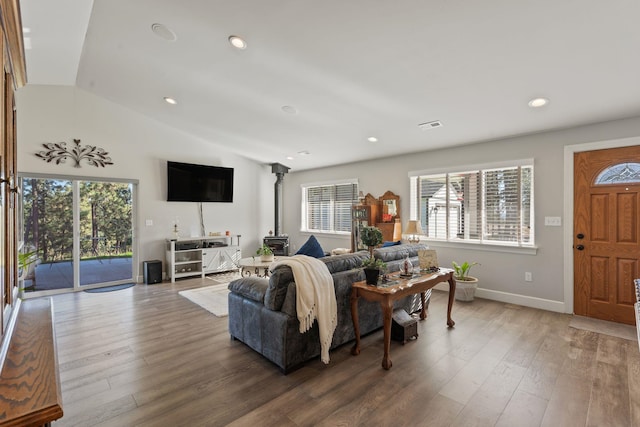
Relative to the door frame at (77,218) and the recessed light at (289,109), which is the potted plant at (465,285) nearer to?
the recessed light at (289,109)

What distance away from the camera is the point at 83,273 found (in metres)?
5.28

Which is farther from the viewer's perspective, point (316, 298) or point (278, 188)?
point (278, 188)

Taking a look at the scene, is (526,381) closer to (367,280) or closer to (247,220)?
(367,280)

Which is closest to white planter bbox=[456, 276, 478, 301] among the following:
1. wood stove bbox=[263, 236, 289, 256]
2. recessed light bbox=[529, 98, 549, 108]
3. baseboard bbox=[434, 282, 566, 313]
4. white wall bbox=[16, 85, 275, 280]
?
baseboard bbox=[434, 282, 566, 313]

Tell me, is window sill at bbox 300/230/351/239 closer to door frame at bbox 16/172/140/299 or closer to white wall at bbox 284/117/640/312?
white wall at bbox 284/117/640/312

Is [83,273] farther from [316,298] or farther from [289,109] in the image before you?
[316,298]

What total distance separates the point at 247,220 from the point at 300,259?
5022mm

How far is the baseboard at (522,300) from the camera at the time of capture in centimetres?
397

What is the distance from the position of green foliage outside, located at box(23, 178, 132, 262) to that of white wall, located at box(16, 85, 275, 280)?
225mm

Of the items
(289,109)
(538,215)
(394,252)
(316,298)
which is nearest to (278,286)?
(316,298)

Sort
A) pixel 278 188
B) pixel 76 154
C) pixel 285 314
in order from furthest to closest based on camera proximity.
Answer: pixel 278 188, pixel 76 154, pixel 285 314

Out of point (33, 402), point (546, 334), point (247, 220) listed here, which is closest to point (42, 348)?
point (33, 402)

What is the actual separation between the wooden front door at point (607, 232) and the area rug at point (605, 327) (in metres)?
0.12

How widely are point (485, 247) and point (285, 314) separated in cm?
352
